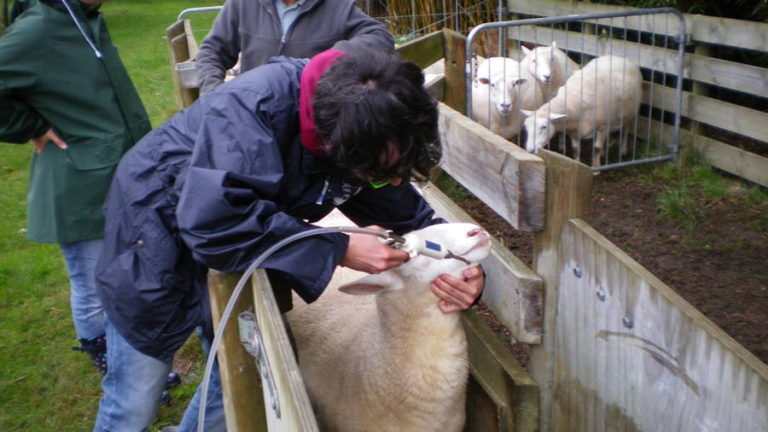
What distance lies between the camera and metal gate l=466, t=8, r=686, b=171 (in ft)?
20.5

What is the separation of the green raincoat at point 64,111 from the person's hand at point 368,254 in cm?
155

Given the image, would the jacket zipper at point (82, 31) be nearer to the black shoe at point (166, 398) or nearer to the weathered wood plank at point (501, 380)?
the black shoe at point (166, 398)

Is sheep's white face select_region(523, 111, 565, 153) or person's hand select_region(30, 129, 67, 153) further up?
person's hand select_region(30, 129, 67, 153)

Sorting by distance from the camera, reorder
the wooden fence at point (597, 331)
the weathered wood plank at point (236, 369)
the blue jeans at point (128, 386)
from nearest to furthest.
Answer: the wooden fence at point (597, 331) < the weathered wood plank at point (236, 369) < the blue jeans at point (128, 386)

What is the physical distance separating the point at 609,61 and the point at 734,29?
1249 millimetres

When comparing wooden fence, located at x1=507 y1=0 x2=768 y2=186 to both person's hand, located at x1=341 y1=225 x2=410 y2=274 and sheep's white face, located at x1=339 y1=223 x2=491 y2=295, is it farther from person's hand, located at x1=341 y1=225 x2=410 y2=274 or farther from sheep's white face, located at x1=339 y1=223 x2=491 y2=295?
person's hand, located at x1=341 y1=225 x2=410 y2=274

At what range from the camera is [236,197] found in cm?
165

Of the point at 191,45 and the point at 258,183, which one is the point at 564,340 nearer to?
the point at 258,183

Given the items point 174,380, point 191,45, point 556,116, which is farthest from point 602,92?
point 174,380

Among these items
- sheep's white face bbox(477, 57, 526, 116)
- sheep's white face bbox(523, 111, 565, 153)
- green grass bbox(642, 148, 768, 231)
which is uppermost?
sheep's white face bbox(477, 57, 526, 116)

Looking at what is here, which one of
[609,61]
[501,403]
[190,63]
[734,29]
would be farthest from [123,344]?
[609,61]

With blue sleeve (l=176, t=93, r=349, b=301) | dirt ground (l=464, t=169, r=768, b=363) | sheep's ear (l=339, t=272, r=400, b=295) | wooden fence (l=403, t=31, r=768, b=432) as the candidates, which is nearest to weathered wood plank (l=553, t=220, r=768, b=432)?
wooden fence (l=403, t=31, r=768, b=432)

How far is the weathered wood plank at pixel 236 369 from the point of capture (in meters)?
1.80

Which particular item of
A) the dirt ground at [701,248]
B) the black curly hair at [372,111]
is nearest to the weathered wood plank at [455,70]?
the dirt ground at [701,248]
